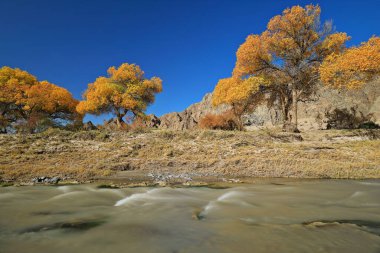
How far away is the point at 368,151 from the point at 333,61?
9079 millimetres

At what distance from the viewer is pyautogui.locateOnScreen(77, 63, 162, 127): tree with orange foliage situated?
2828cm

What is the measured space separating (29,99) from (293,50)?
2812cm

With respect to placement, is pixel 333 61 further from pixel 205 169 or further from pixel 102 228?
pixel 102 228

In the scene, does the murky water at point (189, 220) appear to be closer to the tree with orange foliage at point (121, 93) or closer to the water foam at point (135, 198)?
the water foam at point (135, 198)

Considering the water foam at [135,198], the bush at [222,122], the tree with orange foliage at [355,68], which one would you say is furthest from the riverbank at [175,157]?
the bush at [222,122]

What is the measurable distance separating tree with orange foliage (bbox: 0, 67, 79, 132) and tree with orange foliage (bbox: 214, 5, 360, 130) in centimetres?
2243

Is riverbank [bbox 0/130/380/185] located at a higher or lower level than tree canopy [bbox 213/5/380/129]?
lower

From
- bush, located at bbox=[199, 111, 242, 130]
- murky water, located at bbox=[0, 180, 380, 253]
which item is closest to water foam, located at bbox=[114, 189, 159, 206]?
murky water, located at bbox=[0, 180, 380, 253]

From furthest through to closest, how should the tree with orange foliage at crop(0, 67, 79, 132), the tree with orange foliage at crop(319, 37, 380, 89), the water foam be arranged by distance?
the tree with orange foliage at crop(0, 67, 79, 132)
the tree with orange foliage at crop(319, 37, 380, 89)
the water foam

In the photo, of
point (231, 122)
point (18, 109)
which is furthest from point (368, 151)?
point (18, 109)

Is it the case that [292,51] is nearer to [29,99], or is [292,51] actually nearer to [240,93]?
[240,93]

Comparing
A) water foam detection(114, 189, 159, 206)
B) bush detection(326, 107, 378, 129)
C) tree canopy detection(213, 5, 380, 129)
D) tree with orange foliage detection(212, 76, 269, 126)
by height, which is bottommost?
water foam detection(114, 189, 159, 206)

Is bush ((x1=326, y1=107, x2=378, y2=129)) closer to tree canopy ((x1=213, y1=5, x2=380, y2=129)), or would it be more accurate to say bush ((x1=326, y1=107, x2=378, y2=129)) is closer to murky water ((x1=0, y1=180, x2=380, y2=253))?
tree canopy ((x1=213, y1=5, x2=380, y2=129))

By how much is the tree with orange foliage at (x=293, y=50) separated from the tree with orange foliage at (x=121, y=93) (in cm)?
1210
